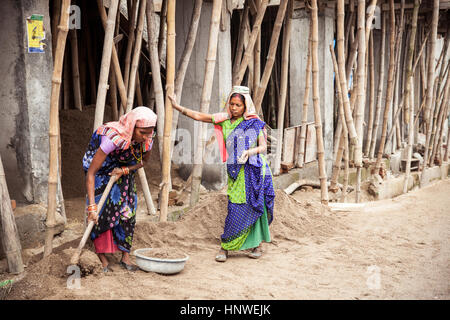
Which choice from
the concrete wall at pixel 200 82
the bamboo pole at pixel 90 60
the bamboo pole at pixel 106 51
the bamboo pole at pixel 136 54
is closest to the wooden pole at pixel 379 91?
the concrete wall at pixel 200 82

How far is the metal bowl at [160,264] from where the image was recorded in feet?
9.77

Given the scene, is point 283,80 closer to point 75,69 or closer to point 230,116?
point 230,116

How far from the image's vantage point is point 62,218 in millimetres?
3740

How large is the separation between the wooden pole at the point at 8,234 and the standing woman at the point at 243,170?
4.10 feet

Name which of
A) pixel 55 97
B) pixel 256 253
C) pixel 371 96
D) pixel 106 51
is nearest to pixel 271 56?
pixel 106 51

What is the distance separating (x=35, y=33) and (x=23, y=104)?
1.76ft

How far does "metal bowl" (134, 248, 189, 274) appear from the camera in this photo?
2.98 m

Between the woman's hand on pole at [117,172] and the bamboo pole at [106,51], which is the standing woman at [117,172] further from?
the bamboo pole at [106,51]

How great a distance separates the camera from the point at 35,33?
3539 millimetres

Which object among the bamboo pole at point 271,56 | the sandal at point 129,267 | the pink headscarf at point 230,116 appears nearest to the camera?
the sandal at point 129,267

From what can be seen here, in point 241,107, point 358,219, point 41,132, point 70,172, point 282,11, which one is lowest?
point 358,219
